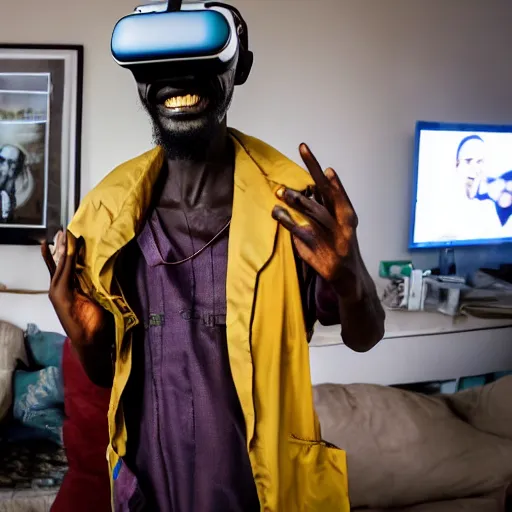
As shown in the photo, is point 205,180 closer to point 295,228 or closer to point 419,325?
point 295,228

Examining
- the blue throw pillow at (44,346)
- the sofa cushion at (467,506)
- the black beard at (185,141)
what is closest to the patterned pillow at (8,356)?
the blue throw pillow at (44,346)

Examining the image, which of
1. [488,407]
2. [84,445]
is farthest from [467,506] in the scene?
[84,445]

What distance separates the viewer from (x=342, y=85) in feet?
7.07

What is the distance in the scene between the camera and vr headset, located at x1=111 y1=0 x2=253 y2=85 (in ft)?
1.84

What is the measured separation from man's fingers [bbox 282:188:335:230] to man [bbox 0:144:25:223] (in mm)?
1725

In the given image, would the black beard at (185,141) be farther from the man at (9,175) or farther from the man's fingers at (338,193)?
the man at (9,175)

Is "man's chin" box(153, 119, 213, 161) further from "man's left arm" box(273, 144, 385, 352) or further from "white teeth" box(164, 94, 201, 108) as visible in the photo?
"man's left arm" box(273, 144, 385, 352)

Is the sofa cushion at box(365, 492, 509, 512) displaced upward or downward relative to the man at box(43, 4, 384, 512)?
downward

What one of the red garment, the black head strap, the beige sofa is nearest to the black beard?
the black head strap

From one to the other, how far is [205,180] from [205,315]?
6.9 inches

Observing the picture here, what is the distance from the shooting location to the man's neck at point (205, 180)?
0.72 meters

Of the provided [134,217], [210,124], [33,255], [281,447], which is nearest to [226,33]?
[210,124]

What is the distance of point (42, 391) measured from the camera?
1.74 meters

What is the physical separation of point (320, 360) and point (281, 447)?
4.28ft
